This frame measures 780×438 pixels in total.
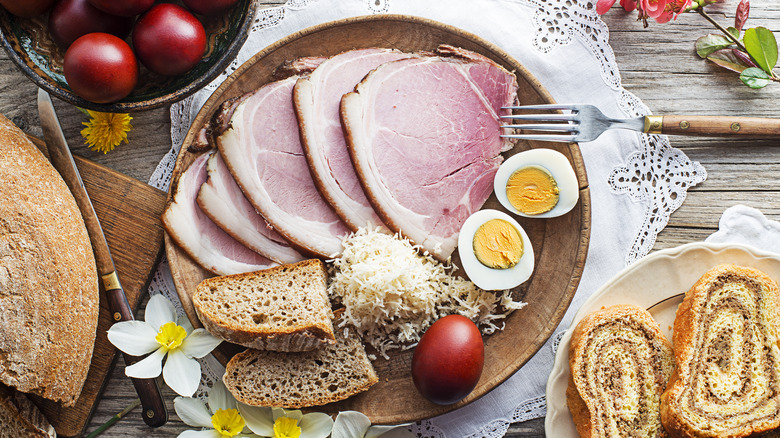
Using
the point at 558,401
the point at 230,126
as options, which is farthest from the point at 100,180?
the point at 558,401

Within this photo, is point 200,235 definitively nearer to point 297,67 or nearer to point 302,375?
point 302,375

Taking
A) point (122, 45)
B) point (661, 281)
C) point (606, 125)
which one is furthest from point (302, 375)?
point (606, 125)

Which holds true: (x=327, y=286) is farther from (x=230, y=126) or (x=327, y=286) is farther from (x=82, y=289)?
(x=82, y=289)

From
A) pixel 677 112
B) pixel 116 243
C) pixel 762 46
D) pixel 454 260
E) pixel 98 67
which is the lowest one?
pixel 454 260

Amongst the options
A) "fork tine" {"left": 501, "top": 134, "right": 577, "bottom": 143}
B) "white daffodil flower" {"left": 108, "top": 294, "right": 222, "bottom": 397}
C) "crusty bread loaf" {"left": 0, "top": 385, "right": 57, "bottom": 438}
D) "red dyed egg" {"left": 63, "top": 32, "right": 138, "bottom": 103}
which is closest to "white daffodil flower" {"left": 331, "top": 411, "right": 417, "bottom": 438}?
"white daffodil flower" {"left": 108, "top": 294, "right": 222, "bottom": 397}

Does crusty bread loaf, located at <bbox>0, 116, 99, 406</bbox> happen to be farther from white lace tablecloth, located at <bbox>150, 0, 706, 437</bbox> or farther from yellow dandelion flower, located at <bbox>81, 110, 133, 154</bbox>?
white lace tablecloth, located at <bbox>150, 0, 706, 437</bbox>

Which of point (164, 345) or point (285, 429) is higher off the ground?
point (164, 345)

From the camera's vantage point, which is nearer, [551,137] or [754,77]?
[551,137]

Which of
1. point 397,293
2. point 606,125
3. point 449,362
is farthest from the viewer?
point 606,125
